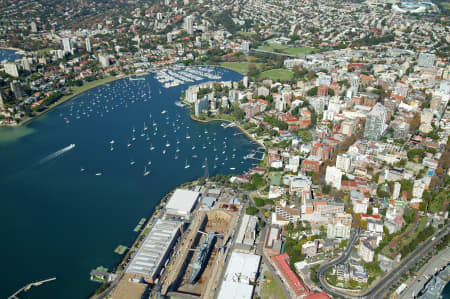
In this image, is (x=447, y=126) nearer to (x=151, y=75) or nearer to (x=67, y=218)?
(x=67, y=218)

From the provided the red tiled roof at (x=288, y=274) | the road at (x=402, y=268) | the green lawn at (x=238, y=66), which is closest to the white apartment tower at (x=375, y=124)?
the road at (x=402, y=268)

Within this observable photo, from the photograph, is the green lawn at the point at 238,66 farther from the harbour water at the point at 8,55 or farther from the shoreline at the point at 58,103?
the harbour water at the point at 8,55

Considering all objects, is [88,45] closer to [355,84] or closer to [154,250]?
[355,84]

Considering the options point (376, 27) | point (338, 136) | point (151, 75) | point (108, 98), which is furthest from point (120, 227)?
point (376, 27)

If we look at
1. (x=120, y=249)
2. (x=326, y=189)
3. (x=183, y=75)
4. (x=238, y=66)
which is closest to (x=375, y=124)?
(x=326, y=189)

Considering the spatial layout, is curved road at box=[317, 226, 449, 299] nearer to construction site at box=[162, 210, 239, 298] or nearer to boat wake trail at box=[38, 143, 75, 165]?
construction site at box=[162, 210, 239, 298]

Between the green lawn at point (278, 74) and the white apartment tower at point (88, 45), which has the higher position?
the white apartment tower at point (88, 45)
